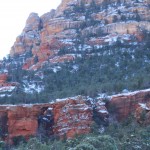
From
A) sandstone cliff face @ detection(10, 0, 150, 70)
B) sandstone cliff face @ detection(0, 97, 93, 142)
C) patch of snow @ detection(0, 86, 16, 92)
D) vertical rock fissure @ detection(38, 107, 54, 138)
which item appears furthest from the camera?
sandstone cliff face @ detection(10, 0, 150, 70)

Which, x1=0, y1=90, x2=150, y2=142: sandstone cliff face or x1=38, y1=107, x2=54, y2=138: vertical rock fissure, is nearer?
x1=0, y1=90, x2=150, y2=142: sandstone cliff face

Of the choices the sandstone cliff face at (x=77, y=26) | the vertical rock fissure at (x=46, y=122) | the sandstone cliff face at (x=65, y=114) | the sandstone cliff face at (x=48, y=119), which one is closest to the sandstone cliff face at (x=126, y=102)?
the sandstone cliff face at (x=65, y=114)

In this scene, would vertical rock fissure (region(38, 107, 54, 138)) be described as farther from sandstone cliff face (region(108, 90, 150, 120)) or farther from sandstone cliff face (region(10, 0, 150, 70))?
sandstone cliff face (region(10, 0, 150, 70))

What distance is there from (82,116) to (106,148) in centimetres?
1690

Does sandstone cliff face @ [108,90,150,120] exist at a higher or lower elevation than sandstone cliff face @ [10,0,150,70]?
lower

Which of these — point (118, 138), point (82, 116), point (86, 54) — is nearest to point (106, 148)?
point (118, 138)

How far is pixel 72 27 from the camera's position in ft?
341

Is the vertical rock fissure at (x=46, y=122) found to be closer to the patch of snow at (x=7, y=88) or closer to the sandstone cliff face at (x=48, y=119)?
the sandstone cliff face at (x=48, y=119)

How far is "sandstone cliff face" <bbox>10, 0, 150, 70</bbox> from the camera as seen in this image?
316 feet

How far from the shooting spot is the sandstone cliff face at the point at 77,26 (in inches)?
3797

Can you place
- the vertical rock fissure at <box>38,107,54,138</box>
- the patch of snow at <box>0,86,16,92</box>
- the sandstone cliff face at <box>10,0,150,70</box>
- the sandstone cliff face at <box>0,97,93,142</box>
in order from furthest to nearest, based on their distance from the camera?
the sandstone cliff face at <box>10,0,150,70</box>
the patch of snow at <box>0,86,16,92</box>
the vertical rock fissure at <box>38,107,54,138</box>
the sandstone cliff face at <box>0,97,93,142</box>

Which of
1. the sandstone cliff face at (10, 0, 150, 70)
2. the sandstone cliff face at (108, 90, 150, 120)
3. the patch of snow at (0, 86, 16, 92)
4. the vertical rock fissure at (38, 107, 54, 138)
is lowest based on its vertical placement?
the vertical rock fissure at (38, 107, 54, 138)

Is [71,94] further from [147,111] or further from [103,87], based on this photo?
[147,111]

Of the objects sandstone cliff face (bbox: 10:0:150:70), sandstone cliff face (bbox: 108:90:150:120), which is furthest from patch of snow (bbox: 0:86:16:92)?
sandstone cliff face (bbox: 108:90:150:120)
